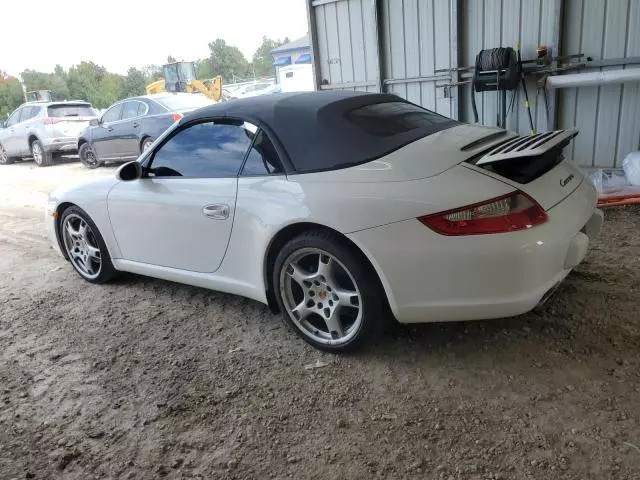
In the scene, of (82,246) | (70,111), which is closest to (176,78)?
(70,111)

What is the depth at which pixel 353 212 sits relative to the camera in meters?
2.59

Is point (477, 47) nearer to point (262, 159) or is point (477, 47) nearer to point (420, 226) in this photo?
point (262, 159)

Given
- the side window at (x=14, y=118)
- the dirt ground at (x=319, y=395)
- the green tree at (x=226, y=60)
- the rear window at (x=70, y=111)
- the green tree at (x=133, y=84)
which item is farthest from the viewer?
the green tree at (x=226, y=60)

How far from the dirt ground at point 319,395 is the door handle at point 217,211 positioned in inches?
29.2

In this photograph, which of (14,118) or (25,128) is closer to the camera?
(25,128)

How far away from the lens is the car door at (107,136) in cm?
1138

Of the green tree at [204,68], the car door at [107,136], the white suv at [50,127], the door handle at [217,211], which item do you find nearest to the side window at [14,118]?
the white suv at [50,127]

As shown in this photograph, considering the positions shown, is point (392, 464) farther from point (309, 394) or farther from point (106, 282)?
point (106, 282)

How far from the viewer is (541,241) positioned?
238 cm

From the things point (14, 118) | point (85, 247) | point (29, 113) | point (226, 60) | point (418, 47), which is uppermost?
point (226, 60)

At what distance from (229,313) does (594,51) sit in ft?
17.0

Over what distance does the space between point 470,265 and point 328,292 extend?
0.80 m

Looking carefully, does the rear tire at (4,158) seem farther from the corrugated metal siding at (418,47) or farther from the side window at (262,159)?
the side window at (262,159)

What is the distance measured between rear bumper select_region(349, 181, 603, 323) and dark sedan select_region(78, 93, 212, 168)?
28.0ft
